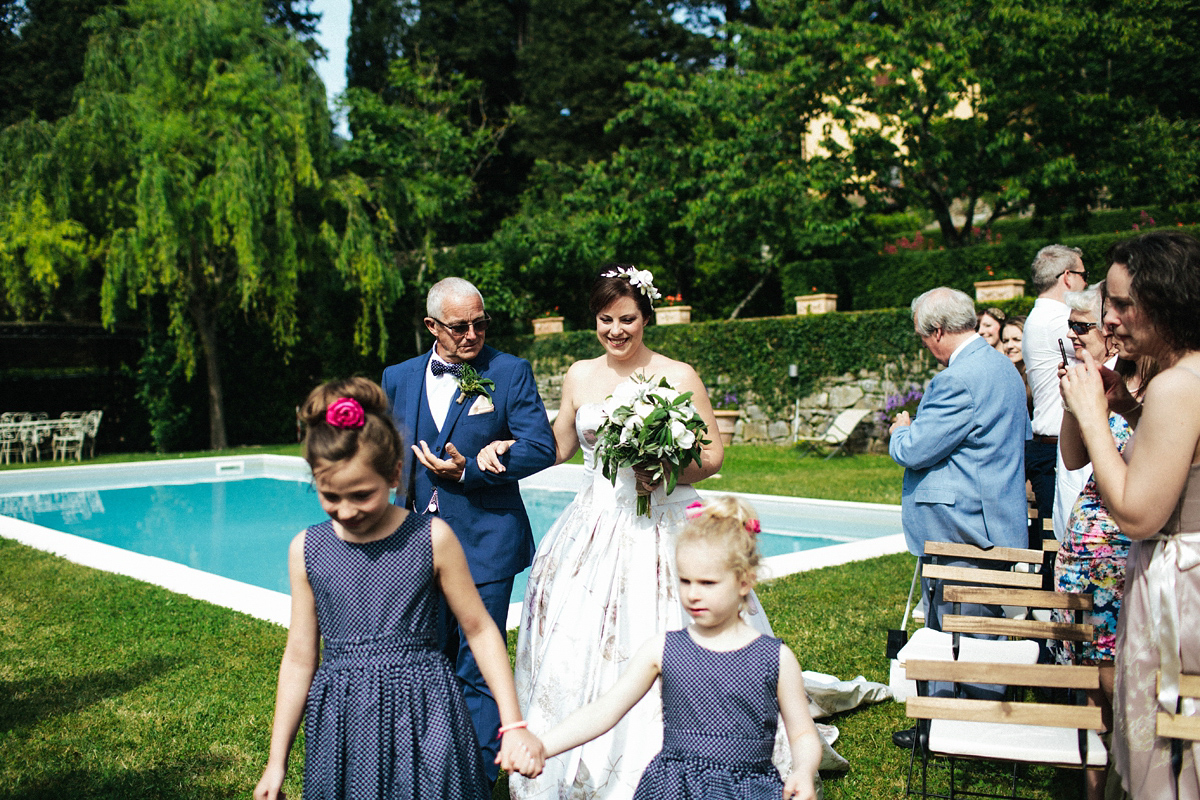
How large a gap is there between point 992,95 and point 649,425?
56.0ft

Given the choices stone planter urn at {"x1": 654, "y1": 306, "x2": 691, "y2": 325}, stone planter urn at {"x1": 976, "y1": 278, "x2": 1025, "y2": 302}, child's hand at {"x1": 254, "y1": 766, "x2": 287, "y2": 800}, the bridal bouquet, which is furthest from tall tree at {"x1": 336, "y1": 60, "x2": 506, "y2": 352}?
child's hand at {"x1": 254, "y1": 766, "x2": 287, "y2": 800}

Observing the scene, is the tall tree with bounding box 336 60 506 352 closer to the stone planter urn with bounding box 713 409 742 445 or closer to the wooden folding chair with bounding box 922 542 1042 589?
the stone planter urn with bounding box 713 409 742 445

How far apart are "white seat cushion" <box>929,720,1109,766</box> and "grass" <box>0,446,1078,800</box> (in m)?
0.47

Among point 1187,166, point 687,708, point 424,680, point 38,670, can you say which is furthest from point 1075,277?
point 1187,166

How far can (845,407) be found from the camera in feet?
57.1

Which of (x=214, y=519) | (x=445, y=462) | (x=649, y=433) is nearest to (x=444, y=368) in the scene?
(x=445, y=462)

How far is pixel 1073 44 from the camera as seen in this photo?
16766 mm

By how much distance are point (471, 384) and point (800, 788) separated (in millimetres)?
2061

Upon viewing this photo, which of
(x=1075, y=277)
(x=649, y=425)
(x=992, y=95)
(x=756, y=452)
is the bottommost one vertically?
(x=756, y=452)

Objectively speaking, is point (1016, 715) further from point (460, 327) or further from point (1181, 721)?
point (460, 327)

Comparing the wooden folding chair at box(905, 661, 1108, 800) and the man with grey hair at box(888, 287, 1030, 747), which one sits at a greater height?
the man with grey hair at box(888, 287, 1030, 747)

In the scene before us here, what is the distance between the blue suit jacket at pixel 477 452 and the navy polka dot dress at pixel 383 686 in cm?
112

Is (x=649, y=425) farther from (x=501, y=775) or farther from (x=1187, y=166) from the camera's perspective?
(x=1187, y=166)

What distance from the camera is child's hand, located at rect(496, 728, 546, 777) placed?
2.22 meters
